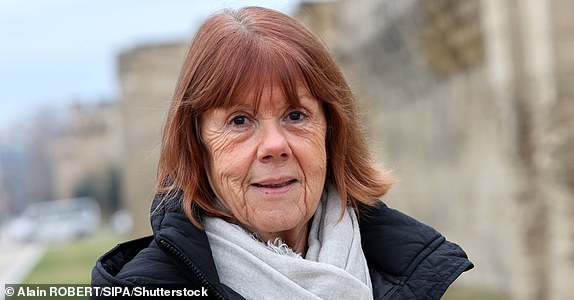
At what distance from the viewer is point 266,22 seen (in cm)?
271

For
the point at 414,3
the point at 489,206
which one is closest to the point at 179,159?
the point at 489,206

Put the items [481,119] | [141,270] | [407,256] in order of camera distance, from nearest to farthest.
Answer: [141,270], [407,256], [481,119]

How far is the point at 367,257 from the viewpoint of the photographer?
288 cm

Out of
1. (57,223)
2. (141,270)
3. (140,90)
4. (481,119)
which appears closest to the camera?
(141,270)

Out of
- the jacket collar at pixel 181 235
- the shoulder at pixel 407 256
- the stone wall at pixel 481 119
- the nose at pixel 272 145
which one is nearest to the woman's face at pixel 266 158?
the nose at pixel 272 145

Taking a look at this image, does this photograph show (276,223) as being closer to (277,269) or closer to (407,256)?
(277,269)

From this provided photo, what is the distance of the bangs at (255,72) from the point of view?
2629 mm

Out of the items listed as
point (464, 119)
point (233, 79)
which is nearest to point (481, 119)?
point (464, 119)

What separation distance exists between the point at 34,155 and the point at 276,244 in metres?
74.4

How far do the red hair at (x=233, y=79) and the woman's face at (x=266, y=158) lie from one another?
31 millimetres

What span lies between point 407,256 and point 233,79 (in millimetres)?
599

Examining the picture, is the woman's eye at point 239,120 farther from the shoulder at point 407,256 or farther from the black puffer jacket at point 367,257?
the shoulder at point 407,256

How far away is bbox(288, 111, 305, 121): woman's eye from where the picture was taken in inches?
106

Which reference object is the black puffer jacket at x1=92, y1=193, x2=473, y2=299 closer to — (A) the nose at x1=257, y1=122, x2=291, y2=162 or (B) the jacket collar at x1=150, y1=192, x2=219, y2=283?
(B) the jacket collar at x1=150, y1=192, x2=219, y2=283
